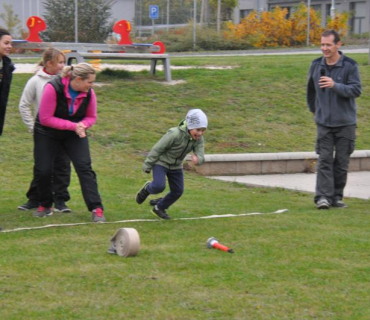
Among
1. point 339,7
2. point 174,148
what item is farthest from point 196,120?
point 339,7

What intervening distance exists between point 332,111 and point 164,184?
223 centimetres

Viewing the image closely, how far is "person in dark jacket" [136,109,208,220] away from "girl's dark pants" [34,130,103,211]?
61cm

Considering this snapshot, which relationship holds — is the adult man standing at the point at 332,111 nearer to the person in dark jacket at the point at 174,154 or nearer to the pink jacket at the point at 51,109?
the person in dark jacket at the point at 174,154

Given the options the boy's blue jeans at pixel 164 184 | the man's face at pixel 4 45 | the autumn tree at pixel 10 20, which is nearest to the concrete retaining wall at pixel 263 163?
the boy's blue jeans at pixel 164 184

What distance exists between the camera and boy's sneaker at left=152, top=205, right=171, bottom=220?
27.2 ft

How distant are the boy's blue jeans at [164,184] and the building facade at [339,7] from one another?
120 feet

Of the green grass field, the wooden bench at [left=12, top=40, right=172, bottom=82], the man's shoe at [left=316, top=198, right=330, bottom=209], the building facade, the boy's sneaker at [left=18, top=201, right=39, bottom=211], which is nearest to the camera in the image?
the green grass field

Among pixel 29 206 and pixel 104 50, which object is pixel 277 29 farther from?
pixel 29 206

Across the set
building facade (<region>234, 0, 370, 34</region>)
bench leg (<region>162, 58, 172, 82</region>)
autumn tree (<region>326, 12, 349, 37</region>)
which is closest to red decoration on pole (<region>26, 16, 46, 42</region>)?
bench leg (<region>162, 58, 172, 82</region>)

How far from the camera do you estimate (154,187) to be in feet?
27.1

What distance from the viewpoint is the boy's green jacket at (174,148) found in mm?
8094

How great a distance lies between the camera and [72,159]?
7984 millimetres

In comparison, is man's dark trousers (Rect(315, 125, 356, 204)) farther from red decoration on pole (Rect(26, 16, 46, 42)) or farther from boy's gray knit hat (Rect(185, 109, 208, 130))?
red decoration on pole (Rect(26, 16, 46, 42))

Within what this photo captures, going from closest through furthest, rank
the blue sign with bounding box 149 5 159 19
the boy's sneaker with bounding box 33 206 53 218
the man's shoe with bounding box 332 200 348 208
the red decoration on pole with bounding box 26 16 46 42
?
the boy's sneaker with bounding box 33 206 53 218 → the man's shoe with bounding box 332 200 348 208 → the red decoration on pole with bounding box 26 16 46 42 → the blue sign with bounding box 149 5 159 19
